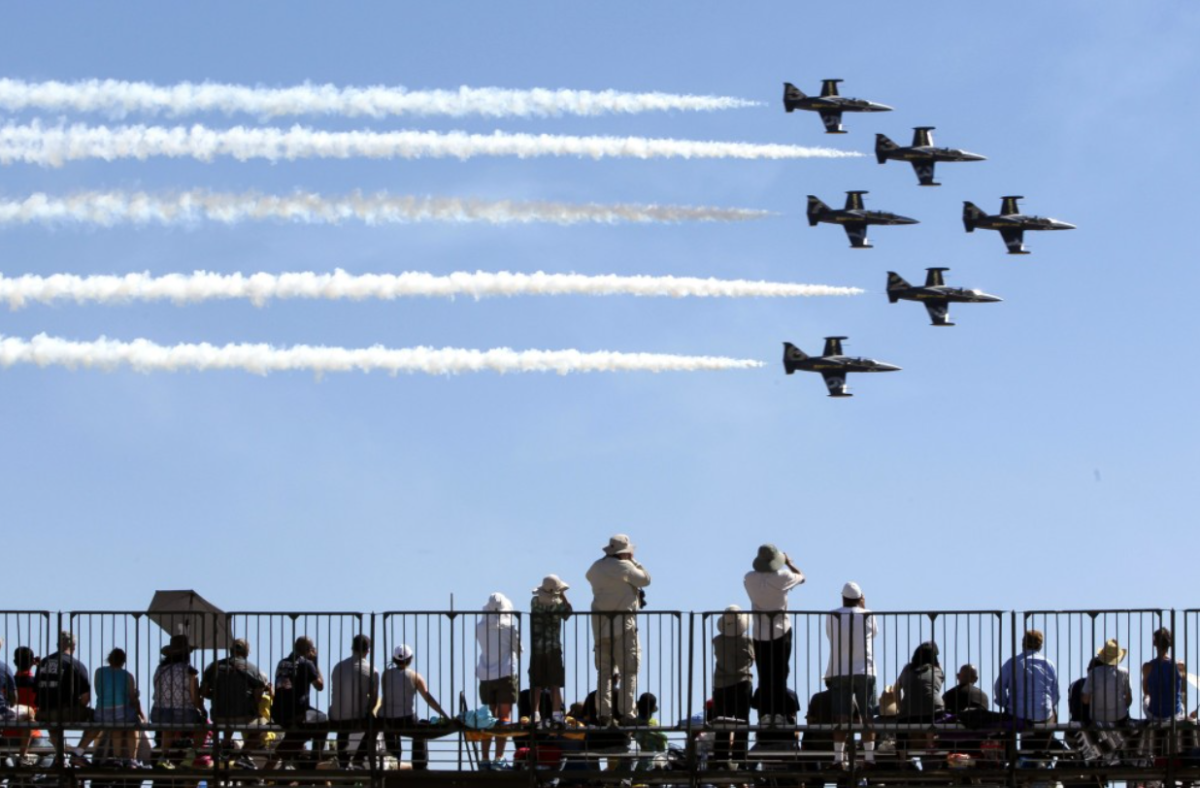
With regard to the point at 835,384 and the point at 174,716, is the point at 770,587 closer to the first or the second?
→ the point at 174,716

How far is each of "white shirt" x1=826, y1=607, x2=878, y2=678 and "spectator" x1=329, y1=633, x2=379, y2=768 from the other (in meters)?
4.72

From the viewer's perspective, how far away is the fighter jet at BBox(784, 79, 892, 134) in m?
93.4

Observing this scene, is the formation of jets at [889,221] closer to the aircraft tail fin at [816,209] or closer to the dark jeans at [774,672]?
the aircraft tail fin at [816,209]

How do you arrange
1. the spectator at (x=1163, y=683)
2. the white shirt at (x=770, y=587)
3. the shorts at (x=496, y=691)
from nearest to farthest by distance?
the spectator at (x=1163, y=683) → the shorts at (x=496, y=691) → the white shirt at (x=770, y=587)

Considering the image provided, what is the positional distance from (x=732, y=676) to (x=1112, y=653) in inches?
154

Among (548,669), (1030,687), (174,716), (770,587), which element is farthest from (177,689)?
(1030,687)

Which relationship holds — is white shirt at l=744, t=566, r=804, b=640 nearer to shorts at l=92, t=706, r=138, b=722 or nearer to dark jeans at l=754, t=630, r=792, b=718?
dark jeans at l=754, t=630, r=792, b=718

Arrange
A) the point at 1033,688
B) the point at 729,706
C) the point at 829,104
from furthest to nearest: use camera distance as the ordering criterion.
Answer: the point at 829,104
the point at 729,706
the point at 1033,688

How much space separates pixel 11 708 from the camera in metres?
28.2

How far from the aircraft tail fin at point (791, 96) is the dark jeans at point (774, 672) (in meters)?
67.6

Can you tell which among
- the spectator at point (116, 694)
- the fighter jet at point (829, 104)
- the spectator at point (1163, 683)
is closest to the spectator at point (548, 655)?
the spectator at point (116, 694)

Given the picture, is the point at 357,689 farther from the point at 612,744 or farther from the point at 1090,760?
the point at 1090,760

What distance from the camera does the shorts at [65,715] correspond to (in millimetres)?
27562

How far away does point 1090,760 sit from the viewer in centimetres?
2734
